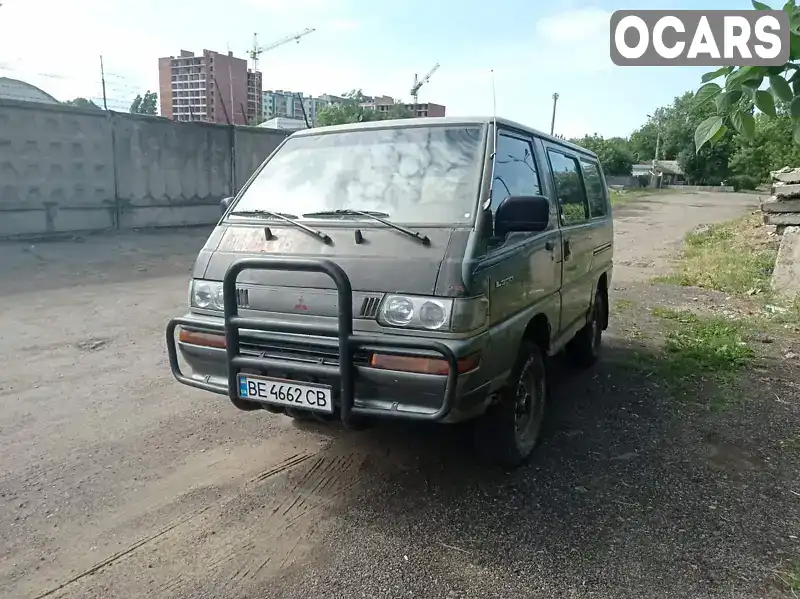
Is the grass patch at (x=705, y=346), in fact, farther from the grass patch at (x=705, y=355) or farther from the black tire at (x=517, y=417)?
the black tire at (x=517, y=417)

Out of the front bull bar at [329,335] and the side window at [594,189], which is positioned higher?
the side window at [594,189]

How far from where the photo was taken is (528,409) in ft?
12.8

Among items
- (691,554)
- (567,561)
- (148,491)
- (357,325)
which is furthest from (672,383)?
(148,491)

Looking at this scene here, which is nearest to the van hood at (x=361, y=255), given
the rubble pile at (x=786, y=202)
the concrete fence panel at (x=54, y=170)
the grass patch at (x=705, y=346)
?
the grass patch at (x=705, y=346)

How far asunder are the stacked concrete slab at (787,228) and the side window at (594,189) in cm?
441

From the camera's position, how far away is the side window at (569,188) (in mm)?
4684

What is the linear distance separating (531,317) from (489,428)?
2.33ft

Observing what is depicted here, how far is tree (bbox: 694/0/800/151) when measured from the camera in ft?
9.66

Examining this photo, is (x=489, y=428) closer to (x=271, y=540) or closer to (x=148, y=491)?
(x=271, y=540)

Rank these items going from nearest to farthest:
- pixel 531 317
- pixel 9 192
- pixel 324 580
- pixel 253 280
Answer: pixel 324 580 < pixel 253 280 < pixel 531 317 < pixel 9 192

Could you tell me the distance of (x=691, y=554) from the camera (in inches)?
116

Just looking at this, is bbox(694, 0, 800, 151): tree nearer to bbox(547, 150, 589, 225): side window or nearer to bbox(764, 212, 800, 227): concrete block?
bbox(547, 150, 589, 225): side window

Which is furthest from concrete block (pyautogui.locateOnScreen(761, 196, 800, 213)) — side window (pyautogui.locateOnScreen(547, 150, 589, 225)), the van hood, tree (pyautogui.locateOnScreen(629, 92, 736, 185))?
tree (pyautogui.locateOnScreen(629, 92, 736, 185))

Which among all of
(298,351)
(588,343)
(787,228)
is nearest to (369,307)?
(298,351)
